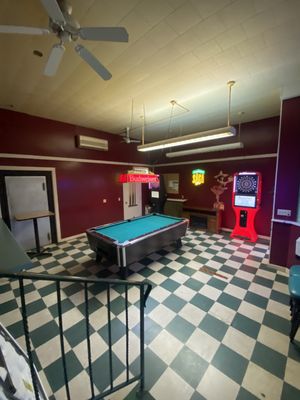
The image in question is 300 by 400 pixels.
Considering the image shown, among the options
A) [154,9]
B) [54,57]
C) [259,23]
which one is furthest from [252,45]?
[54,57]

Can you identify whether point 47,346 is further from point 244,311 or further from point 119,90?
point 119,90

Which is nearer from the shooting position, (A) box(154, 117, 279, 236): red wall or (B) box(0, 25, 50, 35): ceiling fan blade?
(B) box(0, 25, 50, 35): ceiling fan blade

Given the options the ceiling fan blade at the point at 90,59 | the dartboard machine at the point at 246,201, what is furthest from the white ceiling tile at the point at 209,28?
the dartboard machine at the point at 246,201

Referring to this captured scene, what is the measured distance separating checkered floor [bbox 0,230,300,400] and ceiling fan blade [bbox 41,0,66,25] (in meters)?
3.10

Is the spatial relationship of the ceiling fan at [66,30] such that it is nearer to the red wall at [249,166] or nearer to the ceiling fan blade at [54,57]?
the ceiling fan blade at [54,57]

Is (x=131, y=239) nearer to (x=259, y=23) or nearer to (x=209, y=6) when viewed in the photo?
(x=209, y=6)

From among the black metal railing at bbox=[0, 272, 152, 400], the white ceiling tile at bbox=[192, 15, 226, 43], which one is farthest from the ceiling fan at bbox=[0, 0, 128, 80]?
the black metal railing at bbox=[0, 272, 152, 400]

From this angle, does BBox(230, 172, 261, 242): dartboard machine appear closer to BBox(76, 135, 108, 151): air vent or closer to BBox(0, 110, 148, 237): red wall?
BBox(0, 110, 148, 237): red wall

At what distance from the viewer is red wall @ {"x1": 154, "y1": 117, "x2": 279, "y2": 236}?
4.77m

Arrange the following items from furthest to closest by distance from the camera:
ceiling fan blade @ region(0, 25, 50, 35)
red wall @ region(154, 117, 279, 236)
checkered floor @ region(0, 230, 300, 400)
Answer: red wall @ region(154, 117, 279, 236), checkered floor @ region(0, 230, 300, 400), ceiling fan blade @ region(0, 25, 50, 35)

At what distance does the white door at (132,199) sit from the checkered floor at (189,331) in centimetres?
334

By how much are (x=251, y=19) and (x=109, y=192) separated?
521 cm

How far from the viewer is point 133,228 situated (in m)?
3.85

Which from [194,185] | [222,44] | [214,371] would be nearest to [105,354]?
[214,371]
